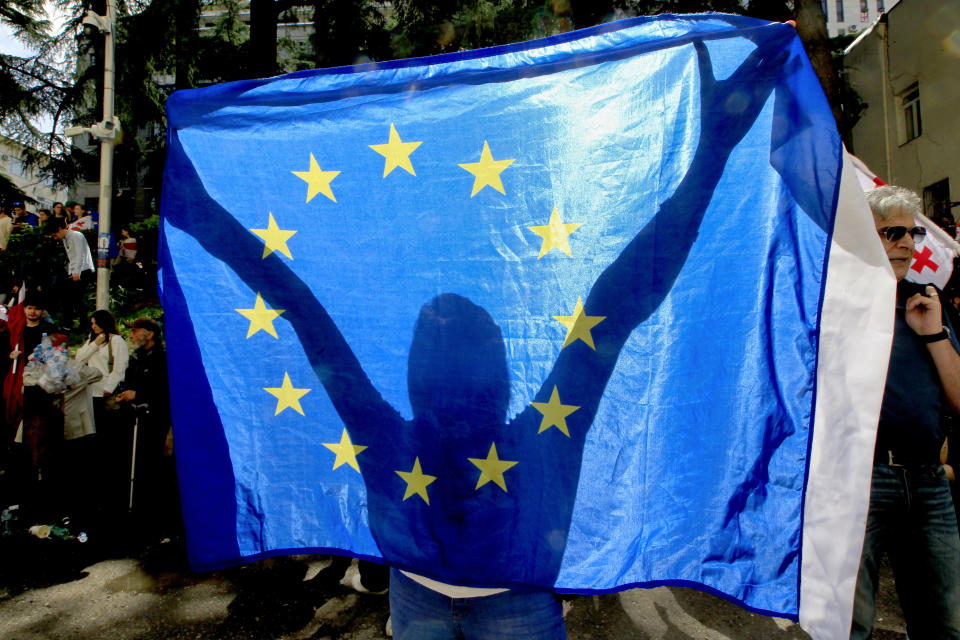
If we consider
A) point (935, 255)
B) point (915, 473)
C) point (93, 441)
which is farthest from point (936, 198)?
point (93, 441)

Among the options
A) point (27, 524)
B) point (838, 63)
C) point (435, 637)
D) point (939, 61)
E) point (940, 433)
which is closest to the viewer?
point (435, 637)

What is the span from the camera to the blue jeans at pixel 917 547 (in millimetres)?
2389

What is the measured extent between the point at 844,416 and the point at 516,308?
1125 millimetres

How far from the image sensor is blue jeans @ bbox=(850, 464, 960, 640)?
7.84 feet

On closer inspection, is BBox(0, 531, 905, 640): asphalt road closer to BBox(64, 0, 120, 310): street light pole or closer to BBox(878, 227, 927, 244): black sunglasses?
BBox(878, 227, 927, 244): black sunglasses

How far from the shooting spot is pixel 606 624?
3789 mm

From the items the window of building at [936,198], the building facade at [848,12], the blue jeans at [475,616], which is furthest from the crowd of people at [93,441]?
the building facade at [848,12]

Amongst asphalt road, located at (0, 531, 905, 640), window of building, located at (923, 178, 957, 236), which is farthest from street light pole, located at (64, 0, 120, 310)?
window of building, located at (923, 178, 957, 236)

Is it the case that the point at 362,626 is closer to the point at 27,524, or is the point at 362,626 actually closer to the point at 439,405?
the point at 439,405

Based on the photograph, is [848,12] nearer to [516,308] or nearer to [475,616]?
[516,308]

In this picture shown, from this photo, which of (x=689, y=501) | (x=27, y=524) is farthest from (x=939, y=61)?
(x=27, y=524)

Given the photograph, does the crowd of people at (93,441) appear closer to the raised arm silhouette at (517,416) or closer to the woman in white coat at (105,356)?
the woman in white coat at (105,356)

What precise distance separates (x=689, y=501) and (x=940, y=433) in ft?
4.06

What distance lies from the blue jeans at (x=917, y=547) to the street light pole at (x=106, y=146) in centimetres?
970
